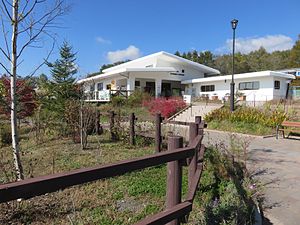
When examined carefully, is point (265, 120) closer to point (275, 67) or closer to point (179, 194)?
point (179, 194)

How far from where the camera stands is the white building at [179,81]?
27.4 m

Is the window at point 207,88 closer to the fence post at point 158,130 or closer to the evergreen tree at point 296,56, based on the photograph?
the evergreen tree at point 296,56

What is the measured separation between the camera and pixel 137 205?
4223 millimetres

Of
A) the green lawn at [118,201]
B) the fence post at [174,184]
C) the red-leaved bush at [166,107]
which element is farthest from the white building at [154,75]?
the fence post at [174,184]

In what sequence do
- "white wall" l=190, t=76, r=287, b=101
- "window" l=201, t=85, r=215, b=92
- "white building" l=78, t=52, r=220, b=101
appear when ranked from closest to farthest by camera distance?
"white wall" l=190, t=76, r=287, b=101, "white building" l=78, t=52, r=220, b=101, "window" l=201, t=85, r=215, b=92

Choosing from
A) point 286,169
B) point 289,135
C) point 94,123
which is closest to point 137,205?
point 286,169

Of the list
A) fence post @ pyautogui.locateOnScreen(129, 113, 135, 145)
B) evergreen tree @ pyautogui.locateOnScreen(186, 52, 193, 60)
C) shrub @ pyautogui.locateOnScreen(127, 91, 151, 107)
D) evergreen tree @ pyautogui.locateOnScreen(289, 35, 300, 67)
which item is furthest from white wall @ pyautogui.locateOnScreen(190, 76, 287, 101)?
evergreen tree @ pyautogui.locateOnScreen(186, 52, 193, 60)

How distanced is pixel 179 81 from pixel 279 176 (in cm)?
2980

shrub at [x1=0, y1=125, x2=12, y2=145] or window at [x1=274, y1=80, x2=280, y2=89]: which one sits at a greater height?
window at [x1=274, y1=80, x2=280, y2=89]

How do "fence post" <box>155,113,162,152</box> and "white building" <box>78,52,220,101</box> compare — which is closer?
"fence post" <box>155,113,162,152</box>

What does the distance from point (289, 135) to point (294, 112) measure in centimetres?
466

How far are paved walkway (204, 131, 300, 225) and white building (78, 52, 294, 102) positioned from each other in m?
17.8

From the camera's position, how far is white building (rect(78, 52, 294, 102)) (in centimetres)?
2739

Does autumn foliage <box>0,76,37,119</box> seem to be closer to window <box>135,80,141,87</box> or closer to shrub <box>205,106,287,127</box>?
shrub <box>205,106,287,127</box>
